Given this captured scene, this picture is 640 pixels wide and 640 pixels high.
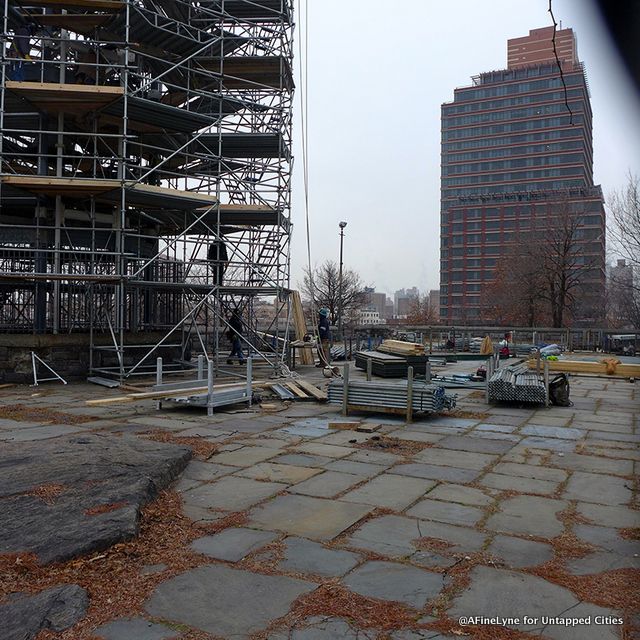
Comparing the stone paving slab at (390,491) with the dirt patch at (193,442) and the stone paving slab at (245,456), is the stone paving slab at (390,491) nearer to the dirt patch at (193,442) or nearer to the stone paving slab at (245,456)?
the stone paving slab at (245,456)

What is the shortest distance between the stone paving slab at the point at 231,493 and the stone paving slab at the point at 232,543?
638 mm

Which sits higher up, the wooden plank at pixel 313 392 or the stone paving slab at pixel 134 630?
the wooden plank at pixel 313 392

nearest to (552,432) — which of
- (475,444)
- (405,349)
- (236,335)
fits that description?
(475,444)

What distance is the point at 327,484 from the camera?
652 centimetres

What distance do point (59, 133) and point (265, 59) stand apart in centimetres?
709

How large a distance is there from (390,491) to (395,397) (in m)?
4.40

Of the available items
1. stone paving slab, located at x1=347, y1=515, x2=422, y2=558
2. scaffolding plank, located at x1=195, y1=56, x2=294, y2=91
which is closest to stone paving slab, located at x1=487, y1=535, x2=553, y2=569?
stone paving slab, located at x1=347, y1=515, x2=422, y2=558

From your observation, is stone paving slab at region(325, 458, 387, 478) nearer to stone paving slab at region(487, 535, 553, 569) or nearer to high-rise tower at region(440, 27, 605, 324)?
stone paving slab at region(487, 535, 553, 569)

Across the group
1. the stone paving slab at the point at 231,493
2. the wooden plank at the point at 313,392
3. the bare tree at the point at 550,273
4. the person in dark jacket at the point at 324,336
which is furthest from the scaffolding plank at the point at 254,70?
the bare tree at the point at 550,273

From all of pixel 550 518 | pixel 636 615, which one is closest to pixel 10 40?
pixel 550 518

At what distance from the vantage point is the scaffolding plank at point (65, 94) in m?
14.9

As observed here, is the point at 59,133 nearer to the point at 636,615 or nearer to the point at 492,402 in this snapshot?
the point at 492,402

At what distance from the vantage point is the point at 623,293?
131 ft

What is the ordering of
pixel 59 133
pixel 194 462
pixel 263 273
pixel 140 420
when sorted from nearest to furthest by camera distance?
pixel 194 462 < pixel 140 420 < pixel 59 133 < pixel 263 273
